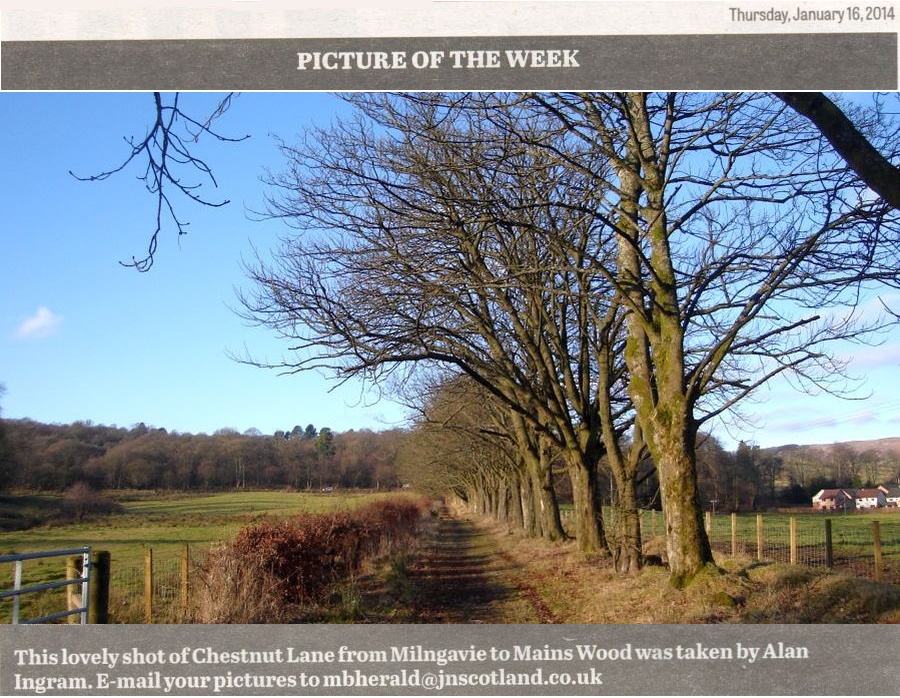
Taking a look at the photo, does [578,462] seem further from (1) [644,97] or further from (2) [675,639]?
(2) [675,639]

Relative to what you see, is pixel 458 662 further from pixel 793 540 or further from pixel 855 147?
pixel 793 540

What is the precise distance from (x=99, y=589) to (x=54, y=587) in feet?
1.75

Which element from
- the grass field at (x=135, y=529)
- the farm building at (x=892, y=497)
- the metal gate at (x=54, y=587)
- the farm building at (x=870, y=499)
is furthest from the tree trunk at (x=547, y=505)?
the metal gate at (x=54, y=587)

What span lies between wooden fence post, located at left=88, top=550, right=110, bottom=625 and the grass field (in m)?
0.11

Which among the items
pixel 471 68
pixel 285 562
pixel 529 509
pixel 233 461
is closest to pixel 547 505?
pixel 529 509

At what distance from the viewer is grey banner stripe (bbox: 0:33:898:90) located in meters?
4.09

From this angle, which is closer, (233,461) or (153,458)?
(153,458)

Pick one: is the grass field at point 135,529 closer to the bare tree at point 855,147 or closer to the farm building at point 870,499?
the bare tree at point 855,147

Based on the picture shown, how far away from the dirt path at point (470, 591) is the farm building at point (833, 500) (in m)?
3.25

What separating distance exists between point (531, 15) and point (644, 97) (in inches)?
221

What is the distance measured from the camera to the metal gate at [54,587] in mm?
5422

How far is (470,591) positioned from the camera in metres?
12.3

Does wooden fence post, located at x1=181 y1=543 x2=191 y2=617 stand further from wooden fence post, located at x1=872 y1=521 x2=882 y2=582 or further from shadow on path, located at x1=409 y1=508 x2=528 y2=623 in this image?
wooden fence post, located at x1=872 y1=521 x2=882 y2=582

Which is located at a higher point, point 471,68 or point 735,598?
point 471,68
